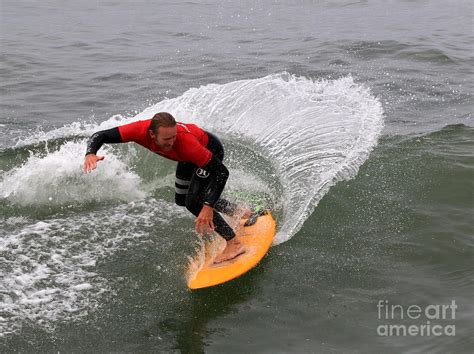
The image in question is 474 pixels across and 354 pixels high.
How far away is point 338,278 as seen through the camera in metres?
6.29

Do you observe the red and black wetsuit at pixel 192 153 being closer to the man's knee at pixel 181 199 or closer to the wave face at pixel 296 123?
the man's knee at pixel 181 199

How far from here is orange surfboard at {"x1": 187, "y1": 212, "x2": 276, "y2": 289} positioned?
20.5 ft

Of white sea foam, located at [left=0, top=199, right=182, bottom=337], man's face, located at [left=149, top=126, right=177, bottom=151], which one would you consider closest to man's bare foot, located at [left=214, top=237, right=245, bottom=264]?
white sea foam, located at [left=0, top=199, right=182, bottom=337]

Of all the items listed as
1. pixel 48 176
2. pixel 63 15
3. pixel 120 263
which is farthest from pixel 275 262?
pixel 63 15

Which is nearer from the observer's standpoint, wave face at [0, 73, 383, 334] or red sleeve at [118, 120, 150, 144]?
red sleeve at [118, 120, 150, 144]

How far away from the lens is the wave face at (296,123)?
330 inches

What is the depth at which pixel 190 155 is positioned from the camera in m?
5.98

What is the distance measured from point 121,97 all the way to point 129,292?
8.01 meters

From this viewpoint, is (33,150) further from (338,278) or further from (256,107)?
(338,278)

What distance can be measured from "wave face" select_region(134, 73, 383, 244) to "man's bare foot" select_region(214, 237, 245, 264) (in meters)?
1.32

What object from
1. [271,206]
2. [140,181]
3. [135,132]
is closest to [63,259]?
[135,132]

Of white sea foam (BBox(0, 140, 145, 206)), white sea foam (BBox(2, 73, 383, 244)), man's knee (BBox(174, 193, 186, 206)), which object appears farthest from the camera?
white sea foam (BBox(2, 73, 383, 244))

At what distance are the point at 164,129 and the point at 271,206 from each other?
2.68 m

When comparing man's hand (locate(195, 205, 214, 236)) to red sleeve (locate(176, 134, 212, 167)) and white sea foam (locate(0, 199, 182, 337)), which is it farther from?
white sea foam (locate(0, 199, 182, 337))
